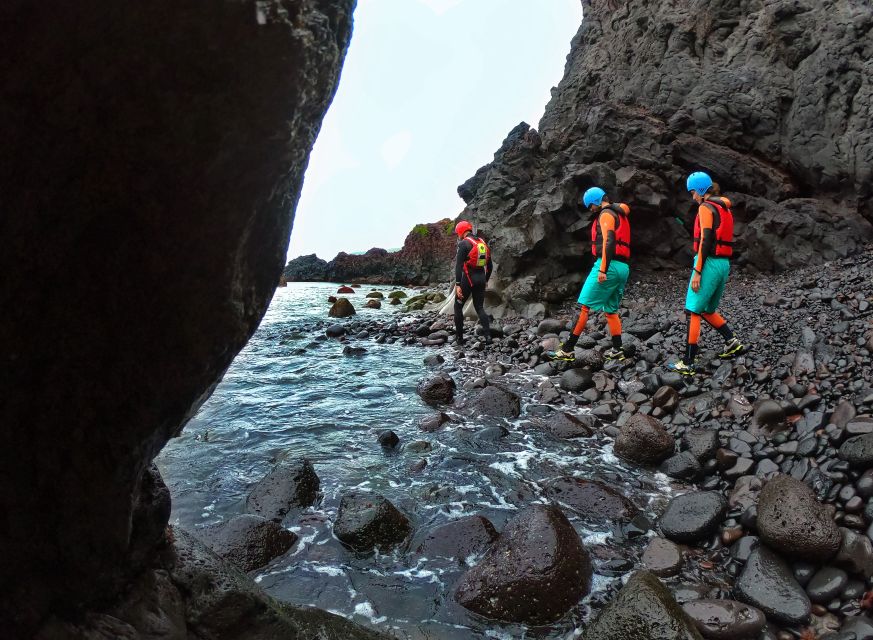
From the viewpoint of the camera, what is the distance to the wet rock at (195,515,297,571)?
4.55 meters

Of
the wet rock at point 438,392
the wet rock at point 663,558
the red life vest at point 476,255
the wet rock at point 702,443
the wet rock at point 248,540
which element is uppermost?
the red life vest at point 476,255

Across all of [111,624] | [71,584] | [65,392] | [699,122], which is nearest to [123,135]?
[65,392]

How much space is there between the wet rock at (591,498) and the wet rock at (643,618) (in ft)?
6.23

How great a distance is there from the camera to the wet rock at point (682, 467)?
5.83 metres

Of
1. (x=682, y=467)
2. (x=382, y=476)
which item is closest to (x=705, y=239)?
(x=682, y=467)

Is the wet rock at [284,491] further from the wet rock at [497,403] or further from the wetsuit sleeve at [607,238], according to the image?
the wetsuit sleeve at [607,238]

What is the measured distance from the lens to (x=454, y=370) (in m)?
11.7

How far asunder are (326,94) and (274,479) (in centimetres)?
492

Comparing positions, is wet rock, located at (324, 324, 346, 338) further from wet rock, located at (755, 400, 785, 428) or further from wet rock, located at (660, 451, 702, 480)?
wet rock, located at (755, 400, 785, 428)

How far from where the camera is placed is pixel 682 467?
591 centimetres

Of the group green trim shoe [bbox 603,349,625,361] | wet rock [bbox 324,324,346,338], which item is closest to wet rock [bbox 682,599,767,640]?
green trim shoe [bbox 603,349,625,361]

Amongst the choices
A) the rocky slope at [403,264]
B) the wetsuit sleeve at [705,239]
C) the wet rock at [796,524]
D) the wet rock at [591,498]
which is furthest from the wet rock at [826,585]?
the rocky slope at [403,264]

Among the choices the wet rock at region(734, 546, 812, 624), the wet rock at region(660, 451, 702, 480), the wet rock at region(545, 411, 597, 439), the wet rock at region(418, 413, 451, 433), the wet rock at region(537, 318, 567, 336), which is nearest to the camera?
the wet rock at region(734, 546, 812, 624)

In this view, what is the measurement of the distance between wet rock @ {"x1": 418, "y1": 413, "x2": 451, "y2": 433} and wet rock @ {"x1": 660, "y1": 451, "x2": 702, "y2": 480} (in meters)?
3.37
